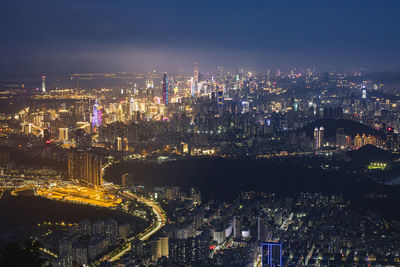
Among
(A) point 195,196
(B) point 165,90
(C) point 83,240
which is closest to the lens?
(C) point 83,240

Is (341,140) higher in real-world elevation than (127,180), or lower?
higher

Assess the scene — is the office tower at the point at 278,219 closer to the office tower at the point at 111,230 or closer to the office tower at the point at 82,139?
the office tower at the point at 111,230

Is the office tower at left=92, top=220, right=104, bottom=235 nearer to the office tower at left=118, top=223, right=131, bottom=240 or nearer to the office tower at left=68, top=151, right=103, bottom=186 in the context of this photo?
the office tower at left=118, top=223, right=131, bottom=240

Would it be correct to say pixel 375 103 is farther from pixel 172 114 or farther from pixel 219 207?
pixel 219 207

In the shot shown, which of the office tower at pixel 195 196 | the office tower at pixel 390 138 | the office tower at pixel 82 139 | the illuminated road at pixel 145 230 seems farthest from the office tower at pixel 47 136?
the office tower at pixel 390 138

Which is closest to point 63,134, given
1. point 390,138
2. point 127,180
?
point 127,180

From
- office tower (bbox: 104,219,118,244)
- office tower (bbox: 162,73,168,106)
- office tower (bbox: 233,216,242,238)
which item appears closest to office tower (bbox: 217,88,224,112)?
office tower (bbox: 162,73,168,106)

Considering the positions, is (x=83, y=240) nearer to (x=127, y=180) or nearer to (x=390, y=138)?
(x=127, y=180)
